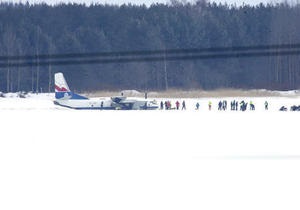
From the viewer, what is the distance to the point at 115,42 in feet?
201

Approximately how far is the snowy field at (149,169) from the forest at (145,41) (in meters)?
35.8

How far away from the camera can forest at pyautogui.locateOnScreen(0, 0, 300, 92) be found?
5612 centimetres

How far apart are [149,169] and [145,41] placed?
5139cm

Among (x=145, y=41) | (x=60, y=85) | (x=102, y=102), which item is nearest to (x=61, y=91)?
(x=60, y=85)

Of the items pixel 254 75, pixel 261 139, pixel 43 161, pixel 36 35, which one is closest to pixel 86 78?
pixel 36 35

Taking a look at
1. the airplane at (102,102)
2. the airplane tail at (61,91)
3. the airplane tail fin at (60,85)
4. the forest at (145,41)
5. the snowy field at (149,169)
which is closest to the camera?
the snowy field at (149,169)

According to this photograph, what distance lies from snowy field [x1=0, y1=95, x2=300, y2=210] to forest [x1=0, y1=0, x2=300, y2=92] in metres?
35.8

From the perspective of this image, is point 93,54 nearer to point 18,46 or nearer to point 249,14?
point 18,46

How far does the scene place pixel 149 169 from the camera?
10633mm

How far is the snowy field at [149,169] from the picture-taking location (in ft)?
27.2

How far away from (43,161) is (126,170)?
1599 mm

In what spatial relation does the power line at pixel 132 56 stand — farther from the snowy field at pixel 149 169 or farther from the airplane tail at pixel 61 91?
the snowy field at pixel 149 169

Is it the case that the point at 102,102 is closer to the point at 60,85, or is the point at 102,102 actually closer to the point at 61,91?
the point at 61,91

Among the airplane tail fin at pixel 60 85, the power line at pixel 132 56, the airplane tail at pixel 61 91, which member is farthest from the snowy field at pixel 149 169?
the airplane tail fin at pixel 60 85
